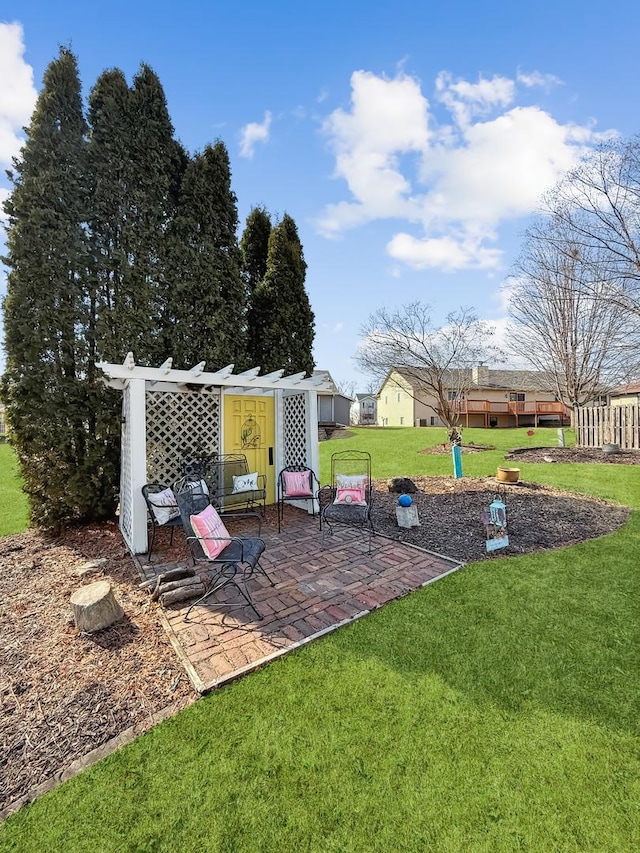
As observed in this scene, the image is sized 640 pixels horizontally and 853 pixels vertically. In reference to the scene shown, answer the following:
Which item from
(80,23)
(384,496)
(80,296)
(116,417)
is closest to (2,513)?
(116,417)

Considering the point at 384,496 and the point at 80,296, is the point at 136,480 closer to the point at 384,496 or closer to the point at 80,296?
the point at 80,296

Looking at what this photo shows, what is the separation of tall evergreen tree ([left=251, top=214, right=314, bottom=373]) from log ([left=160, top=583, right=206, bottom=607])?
588 centimetres

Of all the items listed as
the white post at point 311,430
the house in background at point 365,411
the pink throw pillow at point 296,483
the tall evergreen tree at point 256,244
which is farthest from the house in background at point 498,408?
the pink throw pillow at point 296,483

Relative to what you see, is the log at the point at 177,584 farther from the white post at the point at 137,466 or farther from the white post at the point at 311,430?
the white post at the point at 311,430

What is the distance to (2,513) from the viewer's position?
8.08 metres

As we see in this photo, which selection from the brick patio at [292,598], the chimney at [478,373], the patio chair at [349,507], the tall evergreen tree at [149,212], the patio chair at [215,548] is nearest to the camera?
the brick patio at [292,598]

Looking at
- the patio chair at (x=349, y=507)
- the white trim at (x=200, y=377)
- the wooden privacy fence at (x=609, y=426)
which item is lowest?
the patio chair at (x=349, y=507)

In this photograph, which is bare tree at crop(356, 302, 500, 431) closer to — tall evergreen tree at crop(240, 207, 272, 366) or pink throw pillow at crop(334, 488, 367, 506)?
tall evergreen tree at crop(240, 207, 272, 366)

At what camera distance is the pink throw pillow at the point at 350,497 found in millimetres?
5922

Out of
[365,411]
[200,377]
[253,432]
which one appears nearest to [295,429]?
[253,432]

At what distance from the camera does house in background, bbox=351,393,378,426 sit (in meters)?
45.4

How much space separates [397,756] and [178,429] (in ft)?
19.0

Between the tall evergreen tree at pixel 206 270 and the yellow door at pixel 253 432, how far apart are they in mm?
1199

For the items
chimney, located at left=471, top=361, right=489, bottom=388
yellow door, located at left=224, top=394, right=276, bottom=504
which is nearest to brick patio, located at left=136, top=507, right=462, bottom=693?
yellow door, located at left=224, top=394, right=276, bottom=504
